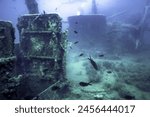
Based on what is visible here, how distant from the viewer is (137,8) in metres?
→ 25.2

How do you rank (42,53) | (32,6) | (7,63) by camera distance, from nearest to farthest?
(7,63)
(42,53)
(32,6)

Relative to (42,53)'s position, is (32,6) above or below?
above

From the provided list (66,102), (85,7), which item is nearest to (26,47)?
(66,102)

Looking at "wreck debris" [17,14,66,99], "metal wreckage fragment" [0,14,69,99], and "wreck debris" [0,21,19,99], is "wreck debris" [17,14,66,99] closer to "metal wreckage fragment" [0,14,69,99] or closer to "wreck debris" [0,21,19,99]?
"metal wreckage fragment" [0,14,69,99]

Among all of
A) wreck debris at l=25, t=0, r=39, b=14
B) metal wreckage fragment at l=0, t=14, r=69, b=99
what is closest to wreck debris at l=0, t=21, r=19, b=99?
metal wreckage fragment at l=0, t=14, r=69, b=99

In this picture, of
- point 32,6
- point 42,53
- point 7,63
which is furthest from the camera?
point 32,6

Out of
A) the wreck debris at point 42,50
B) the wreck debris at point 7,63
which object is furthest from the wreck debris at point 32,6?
the wreck debris at point 7,63

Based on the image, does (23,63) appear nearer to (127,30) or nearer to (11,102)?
(11,102)

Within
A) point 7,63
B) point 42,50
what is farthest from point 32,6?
point 7,63

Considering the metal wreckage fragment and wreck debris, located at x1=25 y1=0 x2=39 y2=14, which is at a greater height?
wreck debris, located at x1=25 y1=0 x2=39 y2=14

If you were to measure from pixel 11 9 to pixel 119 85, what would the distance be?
21.0 meters

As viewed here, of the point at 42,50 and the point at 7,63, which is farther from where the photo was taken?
the point at 42,50

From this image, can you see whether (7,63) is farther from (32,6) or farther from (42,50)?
(32,6)

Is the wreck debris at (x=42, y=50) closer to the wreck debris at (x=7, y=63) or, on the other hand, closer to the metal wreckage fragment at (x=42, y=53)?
the metal wreckage fragment at (x=42, y=53)
